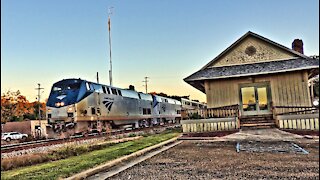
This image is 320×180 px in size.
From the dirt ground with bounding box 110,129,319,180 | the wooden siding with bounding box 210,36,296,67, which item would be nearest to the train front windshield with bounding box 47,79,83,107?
the wooden siding with bounding box 210,36,296,67

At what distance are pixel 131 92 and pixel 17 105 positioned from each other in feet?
86.8

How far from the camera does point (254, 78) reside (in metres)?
14.9

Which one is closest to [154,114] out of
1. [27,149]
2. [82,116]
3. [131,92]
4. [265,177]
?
[131,92]

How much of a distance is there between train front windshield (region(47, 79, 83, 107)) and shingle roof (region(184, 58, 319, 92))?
606 centimetres

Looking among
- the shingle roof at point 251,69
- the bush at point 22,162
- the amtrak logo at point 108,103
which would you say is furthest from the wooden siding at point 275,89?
the bush at point 22,162

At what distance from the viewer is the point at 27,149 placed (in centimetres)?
1030

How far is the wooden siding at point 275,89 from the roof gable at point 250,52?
3.65 feet

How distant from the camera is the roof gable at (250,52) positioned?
15.2 meters

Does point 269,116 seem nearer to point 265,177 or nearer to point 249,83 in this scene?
point 249,83

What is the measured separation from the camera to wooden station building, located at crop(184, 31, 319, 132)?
14273 millimetres

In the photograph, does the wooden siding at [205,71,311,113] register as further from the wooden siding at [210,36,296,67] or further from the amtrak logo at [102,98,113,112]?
the amtrak logo at [102,98,113,112]

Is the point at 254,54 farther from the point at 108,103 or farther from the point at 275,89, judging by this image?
the point at 108,103

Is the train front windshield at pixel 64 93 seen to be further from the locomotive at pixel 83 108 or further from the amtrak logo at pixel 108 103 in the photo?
the amtrak logo at pixel 108 103

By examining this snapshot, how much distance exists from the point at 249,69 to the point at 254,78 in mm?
532
